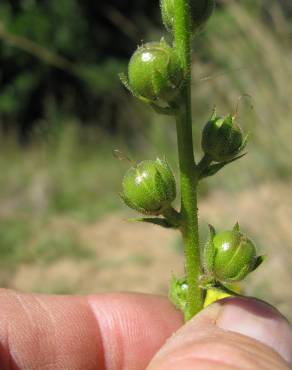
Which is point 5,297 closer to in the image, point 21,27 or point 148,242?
point 148,242

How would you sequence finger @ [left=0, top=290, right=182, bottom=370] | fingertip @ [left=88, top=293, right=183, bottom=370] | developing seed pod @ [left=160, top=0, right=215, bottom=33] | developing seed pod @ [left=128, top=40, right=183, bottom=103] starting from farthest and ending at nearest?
fingertip @ [left=88, top=293, right=183, bottom=370], finger @ [left=0, top=290, right=182, bottom=370], developing seed pod @ [left=160, top=0, right=215, bottom=33], developing seed pod @ [left=128, top=40, right=183, bottom=103]

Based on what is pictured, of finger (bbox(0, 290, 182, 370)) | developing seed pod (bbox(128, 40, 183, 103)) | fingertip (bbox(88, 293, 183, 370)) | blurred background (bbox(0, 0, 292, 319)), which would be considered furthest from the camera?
blurred background (bbox(0, 0, 292, 319))


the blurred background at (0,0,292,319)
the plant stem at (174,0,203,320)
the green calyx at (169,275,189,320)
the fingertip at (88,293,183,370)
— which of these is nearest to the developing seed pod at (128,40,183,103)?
the plant stem at (174,0,203,320)

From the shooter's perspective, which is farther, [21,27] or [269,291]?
[21,27]

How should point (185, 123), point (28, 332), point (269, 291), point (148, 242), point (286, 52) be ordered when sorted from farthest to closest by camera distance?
point (148, 242)
point (286, 52)
point (269, 291)
point (28, 332)
point (185, 123)

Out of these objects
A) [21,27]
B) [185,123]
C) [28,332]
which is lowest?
[28,332]

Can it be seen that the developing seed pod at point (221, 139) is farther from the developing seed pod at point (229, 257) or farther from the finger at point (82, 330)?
the finger at point (82, 330)

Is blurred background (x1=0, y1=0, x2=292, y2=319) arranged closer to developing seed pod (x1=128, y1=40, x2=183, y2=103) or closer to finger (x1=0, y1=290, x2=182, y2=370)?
developing seed pod (x1=128, y1=40, x2=183, y2=103)


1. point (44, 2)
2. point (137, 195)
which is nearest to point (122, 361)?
point (137, 195)

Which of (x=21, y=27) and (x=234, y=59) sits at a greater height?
(x=21, y=27)
